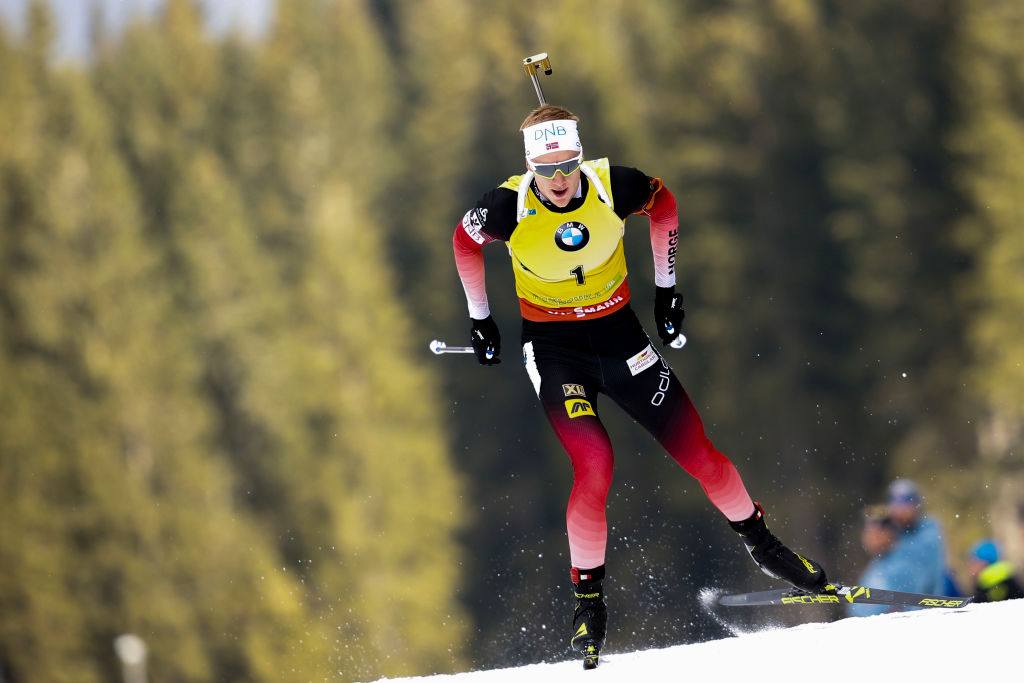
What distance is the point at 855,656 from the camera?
12.3 feet

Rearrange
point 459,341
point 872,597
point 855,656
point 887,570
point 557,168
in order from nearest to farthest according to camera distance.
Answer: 1. point 855,656
2. point 557,168
3. point 872,597
4. point 887,570
5. point 459,341

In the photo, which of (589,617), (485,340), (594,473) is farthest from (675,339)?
(589,617)

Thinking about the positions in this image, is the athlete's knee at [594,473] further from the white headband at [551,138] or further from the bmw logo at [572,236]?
the white headband at [551,138]

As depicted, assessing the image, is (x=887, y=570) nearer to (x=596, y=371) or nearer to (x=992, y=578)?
(x=992, y=578)

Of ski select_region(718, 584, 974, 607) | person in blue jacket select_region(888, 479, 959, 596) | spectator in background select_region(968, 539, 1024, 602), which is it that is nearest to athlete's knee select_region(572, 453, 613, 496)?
ski select_region(718, 584, 974, 607)

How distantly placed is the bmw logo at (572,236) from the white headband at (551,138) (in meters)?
0.31

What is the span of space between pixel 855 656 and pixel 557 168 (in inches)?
81.5

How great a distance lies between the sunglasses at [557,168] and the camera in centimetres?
454

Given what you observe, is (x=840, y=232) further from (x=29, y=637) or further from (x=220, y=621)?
(x=29, y=637)

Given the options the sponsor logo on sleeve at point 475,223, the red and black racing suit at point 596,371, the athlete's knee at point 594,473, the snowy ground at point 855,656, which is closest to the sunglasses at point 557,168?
the red and black racing suit at point 596,371

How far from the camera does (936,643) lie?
379 cm

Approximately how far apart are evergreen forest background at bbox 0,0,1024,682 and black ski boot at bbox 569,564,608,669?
41.9ft

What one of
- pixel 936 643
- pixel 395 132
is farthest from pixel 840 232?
pixel 936 643

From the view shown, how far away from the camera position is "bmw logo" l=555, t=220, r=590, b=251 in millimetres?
4699
